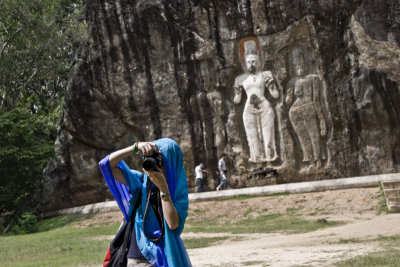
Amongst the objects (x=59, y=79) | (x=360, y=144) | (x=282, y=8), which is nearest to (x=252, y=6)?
(x=282, y=8)

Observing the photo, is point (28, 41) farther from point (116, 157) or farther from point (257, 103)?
point (116, 157)

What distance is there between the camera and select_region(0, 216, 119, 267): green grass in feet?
28.8

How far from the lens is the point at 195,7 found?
58.4 feet

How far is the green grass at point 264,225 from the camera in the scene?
36.5ft

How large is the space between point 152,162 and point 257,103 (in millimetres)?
14413

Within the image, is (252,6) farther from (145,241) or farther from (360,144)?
(145,241)

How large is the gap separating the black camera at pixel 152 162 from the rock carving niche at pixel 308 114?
541 inches

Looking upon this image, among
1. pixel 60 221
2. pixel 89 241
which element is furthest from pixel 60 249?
pixel 60 221

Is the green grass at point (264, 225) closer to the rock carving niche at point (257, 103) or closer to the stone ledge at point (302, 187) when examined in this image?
the stone ledge at point (302, 187)

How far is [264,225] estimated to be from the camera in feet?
39.7

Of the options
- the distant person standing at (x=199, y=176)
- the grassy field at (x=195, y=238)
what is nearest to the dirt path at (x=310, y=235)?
the grassy field at (x=195, y=238)

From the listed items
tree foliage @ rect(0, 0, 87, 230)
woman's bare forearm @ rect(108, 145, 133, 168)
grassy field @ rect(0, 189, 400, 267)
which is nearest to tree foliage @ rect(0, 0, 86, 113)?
tree foliage @ rect(0, 0, 87, 230)

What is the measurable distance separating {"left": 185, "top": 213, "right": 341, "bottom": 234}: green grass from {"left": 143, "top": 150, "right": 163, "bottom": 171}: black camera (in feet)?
25.6

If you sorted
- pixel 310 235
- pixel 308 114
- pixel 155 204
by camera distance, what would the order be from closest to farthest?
1. pixel 155 204
2. pixel 310 235
3. pixel 308 114
